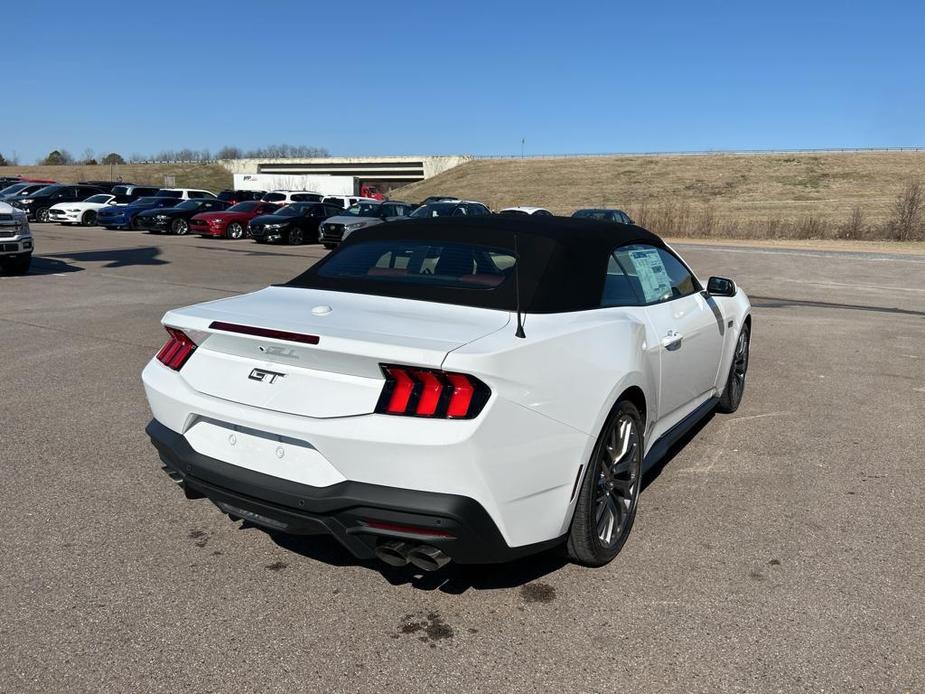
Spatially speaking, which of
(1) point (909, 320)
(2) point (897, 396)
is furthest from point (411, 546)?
(1) point (909, 320)

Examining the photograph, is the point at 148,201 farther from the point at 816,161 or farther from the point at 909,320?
the point at 816,161

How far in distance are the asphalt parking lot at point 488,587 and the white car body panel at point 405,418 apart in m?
0.53

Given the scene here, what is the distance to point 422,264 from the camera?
4.07 m

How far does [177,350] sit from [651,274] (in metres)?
2.68

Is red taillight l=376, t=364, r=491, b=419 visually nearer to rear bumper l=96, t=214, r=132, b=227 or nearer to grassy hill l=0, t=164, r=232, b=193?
rear bumper l=96, t=214, r=132, b=227

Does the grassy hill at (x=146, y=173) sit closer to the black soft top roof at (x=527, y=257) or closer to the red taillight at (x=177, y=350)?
the black soft top roof at (x=527, y=257)

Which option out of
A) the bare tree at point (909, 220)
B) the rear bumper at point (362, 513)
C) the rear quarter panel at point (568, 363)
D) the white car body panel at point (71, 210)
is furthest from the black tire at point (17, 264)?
the bare tree at point (909, 220)

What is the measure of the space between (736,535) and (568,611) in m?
1.25

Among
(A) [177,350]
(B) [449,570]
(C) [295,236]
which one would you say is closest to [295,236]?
(C) [295,236]

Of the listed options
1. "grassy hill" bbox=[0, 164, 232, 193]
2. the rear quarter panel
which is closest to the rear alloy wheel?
the rear quarter panel

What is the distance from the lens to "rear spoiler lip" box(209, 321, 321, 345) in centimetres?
300

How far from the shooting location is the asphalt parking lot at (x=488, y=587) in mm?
2785

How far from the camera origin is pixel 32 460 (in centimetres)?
480

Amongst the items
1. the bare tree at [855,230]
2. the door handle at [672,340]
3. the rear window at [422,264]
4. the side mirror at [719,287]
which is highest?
the rear window at [422,264]
